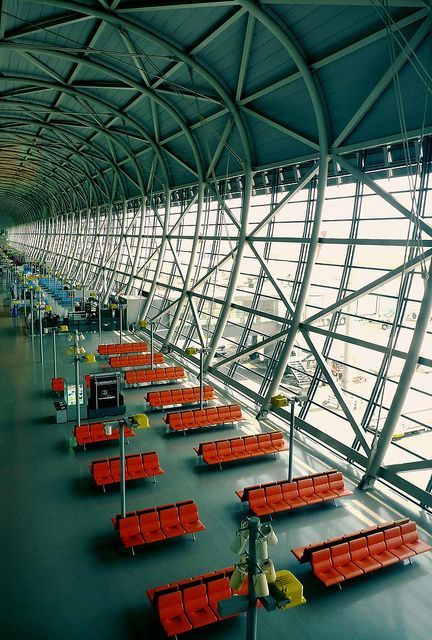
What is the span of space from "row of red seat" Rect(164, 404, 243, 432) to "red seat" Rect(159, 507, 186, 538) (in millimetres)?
6241

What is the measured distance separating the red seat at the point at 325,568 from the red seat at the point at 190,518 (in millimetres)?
2705

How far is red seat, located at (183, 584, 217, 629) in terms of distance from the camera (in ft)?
27.9

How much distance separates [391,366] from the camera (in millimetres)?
14883

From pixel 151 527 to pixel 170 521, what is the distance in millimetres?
475

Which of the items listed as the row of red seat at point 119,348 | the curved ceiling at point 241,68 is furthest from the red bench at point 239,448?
the row of red seat at point 119,348

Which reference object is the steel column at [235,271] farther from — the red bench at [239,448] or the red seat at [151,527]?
the red seat at [151,527]

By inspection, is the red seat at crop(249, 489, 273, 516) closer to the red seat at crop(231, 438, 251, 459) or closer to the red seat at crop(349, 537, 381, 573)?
the red seat at crop(349, 537, 381, 573)

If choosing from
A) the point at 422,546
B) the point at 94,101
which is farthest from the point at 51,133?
the point at 422,546

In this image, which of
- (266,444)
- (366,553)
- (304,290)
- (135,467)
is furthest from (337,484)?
(304,290)

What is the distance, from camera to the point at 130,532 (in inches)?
431

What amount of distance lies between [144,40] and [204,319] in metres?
15.3

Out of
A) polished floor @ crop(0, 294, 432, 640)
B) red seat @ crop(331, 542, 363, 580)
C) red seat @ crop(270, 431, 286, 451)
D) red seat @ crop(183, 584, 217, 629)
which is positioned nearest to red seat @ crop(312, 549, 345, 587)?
red seat @ crop(331, 542, 363, 580)

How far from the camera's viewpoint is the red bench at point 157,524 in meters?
10.9

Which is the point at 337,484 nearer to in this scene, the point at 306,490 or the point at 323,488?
the point at 323,488
